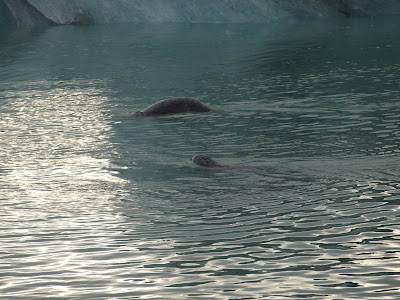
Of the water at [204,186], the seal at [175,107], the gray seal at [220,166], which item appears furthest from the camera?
the seal at [175,107]

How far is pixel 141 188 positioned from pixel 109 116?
21.1ft

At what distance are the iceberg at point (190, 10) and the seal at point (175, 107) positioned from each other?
27263mm

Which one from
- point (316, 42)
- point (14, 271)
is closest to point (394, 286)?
point (14, 271)

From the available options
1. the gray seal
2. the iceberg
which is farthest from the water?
the iceberg

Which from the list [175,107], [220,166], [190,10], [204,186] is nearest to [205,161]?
[220,166]

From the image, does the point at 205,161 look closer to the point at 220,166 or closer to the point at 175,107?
the point at 220,166

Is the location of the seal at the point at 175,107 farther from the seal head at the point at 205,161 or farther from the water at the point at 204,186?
the seal head at the point at 205,161

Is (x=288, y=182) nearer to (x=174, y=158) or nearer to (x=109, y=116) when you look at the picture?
(x=174, y=158)

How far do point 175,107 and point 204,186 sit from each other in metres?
6.69

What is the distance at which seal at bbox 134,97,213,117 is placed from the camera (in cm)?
1614

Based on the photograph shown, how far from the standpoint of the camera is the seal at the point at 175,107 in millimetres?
16141

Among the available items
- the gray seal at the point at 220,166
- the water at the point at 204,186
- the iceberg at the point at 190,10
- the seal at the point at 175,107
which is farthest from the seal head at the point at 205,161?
the iceberg at the point at 190,10

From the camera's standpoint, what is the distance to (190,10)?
43.6 meters

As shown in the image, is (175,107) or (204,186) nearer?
(204,186)
